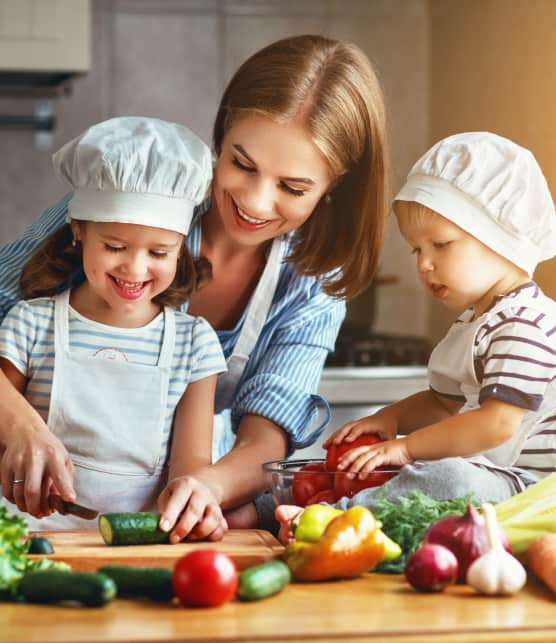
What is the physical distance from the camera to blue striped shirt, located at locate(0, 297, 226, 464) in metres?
1.44

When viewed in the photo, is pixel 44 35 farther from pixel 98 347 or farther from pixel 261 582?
pixel 261 582

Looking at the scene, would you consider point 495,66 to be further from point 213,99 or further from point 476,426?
point 476,426

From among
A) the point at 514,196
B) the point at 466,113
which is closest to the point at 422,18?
the point at 466,113

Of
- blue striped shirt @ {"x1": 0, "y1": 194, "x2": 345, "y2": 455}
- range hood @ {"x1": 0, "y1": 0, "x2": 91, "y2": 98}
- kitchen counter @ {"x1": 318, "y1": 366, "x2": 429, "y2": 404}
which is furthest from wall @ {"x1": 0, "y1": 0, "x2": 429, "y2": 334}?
blue striped shirt @ {"x1": 0, "y1": 194, "x2": 345, "y2": 455}

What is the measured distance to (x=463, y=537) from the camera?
945 millimetres

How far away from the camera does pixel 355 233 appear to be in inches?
64.0

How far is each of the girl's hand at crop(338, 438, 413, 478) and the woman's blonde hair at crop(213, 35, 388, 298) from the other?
45cm

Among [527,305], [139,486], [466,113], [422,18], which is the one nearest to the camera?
[527,305]

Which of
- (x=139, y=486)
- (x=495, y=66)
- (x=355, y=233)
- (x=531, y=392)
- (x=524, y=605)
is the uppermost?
(x=495, y=66)

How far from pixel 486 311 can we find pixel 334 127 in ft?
1.21

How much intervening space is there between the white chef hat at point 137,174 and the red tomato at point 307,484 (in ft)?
1.31

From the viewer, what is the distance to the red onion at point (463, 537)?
0.94 meters

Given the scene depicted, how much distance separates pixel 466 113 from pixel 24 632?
2762mm

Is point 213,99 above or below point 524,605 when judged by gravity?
above
